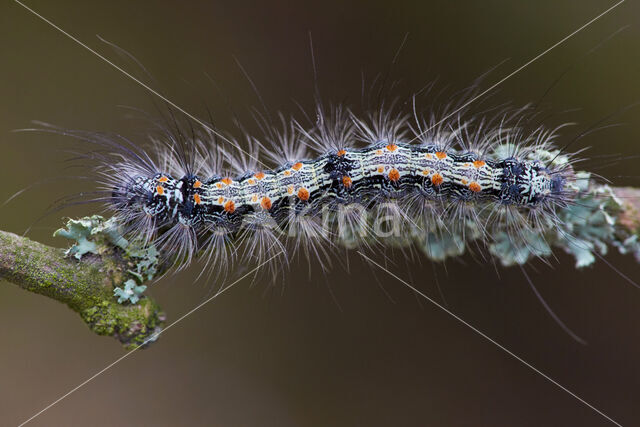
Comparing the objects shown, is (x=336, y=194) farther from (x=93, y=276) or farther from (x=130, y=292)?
(x=93, y=276)

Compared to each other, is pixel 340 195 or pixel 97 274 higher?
pixel 340 195

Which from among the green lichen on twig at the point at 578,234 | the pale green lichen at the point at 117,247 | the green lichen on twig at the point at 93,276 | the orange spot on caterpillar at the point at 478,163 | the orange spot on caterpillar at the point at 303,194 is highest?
the orange spot on caterpillar at the point at 478,163

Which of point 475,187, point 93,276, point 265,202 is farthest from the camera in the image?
point 475,187

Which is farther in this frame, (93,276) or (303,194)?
(303,194)

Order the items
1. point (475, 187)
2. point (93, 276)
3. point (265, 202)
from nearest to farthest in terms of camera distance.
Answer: point (93, 276) < point (265, 202) < point (475, 187)

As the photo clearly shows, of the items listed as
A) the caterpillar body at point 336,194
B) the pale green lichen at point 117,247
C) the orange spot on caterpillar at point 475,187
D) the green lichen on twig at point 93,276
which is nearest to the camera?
the green lichen on twig at point 93,276

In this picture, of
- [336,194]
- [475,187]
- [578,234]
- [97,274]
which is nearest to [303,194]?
[336,194]

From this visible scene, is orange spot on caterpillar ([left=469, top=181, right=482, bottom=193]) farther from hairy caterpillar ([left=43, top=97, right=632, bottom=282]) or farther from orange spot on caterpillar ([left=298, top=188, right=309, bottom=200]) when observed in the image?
orange spot on caterpillar ([left=298, top=188, right=309, bottom=200])

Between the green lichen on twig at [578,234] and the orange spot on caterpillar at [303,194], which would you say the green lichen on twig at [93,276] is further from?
the green lichen on twig at [578,234]

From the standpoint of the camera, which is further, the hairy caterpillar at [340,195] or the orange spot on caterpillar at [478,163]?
the orange spot on caterpillar at [478,163]

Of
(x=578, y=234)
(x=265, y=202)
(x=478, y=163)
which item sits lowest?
(x=265, y=202)

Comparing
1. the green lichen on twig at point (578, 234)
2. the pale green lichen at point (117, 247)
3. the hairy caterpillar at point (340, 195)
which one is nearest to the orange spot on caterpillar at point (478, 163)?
the hairy caterpillar at point (340, 195)
